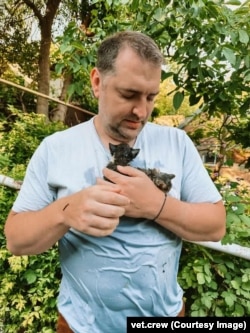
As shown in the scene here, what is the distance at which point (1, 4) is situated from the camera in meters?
7.04

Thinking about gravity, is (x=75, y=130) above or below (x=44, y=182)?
A: above

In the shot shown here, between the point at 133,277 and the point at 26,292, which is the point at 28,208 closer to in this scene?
the point at 133,277

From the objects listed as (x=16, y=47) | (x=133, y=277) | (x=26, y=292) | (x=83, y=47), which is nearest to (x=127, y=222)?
(x=133, y=277)

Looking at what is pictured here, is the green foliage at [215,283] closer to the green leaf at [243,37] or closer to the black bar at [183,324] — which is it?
the black bar at [183,324]

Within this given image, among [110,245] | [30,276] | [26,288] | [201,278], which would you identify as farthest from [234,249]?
[26,288]

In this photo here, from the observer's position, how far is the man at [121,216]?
36.8 inches

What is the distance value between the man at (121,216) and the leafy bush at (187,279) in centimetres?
60

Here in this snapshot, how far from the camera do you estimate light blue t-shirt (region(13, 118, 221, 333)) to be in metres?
0.97

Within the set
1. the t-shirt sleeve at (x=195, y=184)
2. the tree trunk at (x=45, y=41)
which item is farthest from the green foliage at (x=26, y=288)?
the tree trunk at (x=45, y=41)

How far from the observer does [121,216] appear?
0.92m

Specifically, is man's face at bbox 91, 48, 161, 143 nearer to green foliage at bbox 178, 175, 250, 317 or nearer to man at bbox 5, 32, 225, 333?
man at bbox 5, 32, 225, 333

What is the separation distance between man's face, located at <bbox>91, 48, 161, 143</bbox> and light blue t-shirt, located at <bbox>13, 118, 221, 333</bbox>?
7 centimetres

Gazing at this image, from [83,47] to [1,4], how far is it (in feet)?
20.2

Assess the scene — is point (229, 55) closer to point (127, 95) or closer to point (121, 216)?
point (127, 95)
